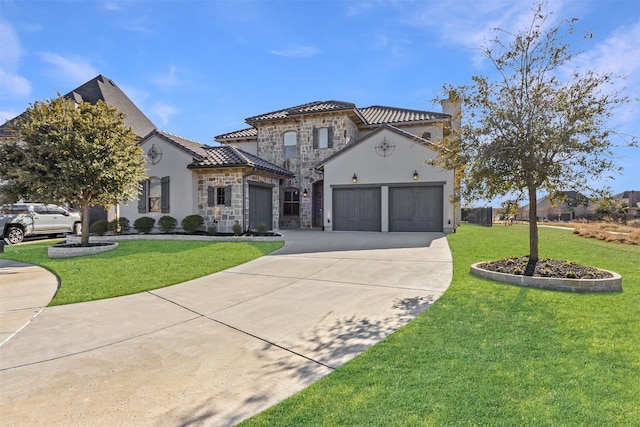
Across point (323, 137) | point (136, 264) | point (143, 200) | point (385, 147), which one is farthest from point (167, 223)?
point (385, 147)

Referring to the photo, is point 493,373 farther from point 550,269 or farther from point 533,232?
point 533,232

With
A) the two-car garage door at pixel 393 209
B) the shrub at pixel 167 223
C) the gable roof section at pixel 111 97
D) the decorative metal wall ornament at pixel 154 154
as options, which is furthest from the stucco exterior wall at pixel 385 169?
the gable roof section at pixel 111 97

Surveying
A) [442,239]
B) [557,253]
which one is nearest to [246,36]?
[442,239]

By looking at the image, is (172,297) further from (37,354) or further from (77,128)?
(77,128)

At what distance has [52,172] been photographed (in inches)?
444

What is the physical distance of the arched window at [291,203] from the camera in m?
21.1

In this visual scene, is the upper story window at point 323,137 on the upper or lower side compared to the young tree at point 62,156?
upper

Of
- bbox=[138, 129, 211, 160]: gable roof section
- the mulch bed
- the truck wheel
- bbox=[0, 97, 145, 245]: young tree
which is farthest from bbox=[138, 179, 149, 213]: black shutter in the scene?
the mulch bed

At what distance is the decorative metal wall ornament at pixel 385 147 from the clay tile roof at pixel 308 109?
3.52 metres

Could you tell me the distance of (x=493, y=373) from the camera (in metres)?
3.10

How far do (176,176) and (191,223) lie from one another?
9.03ft

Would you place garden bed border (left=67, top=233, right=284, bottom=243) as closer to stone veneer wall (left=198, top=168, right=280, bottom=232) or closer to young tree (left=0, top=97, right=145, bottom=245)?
stone veneer wall (left=198, top=168, right=280, bottom=232)

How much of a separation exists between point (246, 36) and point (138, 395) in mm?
10382

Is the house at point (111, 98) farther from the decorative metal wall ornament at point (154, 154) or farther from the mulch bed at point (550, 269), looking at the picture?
the mulch bed at point (550, 269)
